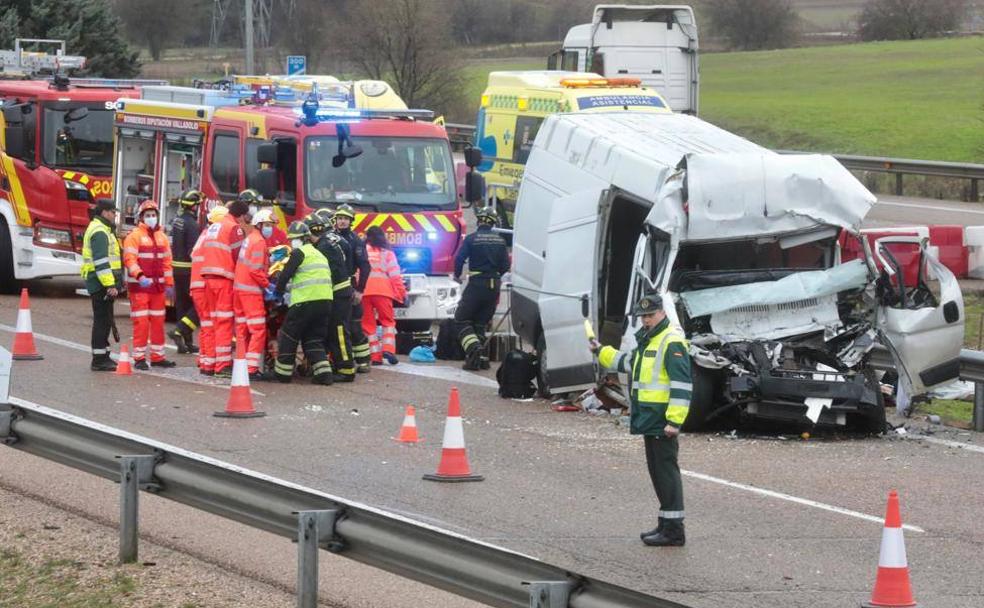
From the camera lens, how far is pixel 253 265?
15.5 m

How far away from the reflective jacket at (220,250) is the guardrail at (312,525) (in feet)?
20.4

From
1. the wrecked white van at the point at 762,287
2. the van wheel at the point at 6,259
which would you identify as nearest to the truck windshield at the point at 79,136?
the van wheel at the point at 6,259

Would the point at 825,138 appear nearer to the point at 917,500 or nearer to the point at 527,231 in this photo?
the point at 527,231

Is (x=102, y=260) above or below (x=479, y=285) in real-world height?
above

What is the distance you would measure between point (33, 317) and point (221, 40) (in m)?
44.0

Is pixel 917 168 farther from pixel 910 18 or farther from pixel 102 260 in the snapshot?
pixel 910 18

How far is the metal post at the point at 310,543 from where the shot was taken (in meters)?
7.38

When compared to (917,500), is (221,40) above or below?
above

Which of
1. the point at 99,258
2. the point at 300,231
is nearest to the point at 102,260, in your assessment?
the point at 99,258

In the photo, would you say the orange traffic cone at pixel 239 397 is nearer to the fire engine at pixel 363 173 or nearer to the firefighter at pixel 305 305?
the firefighter at pixel 305 305

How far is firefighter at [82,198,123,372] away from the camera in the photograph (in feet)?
52.5

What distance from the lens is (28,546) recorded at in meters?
9.20

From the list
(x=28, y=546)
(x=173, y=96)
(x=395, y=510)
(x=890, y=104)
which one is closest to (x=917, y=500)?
(x=395, y=510)

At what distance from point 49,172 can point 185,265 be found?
14.6 feet
